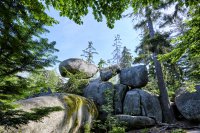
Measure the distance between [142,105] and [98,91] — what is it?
3307 mm

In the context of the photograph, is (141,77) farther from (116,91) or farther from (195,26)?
(195,26)

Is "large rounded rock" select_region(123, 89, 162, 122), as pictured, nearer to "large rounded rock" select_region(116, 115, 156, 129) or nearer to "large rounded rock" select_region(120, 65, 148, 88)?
"large rounded rock" select_region(120, 65, 148, 88)

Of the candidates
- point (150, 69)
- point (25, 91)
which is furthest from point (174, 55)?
point (150, 69)

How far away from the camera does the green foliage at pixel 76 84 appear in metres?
14.5

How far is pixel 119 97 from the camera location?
45.4ft

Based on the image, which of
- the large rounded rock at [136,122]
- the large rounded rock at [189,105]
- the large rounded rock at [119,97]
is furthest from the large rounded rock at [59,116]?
the large rounded rock at [189,105]

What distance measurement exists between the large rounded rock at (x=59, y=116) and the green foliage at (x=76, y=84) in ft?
15.3

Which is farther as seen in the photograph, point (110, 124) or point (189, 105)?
point (189, 105)

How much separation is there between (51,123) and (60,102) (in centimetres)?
133

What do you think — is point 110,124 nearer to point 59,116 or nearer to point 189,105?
point 59,116

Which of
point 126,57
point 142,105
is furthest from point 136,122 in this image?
point 126,57

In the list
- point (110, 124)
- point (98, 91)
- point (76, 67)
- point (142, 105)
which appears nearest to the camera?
point (110, 124)

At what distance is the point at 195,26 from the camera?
396cm

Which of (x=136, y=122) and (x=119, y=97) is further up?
(x=119, y=97)
